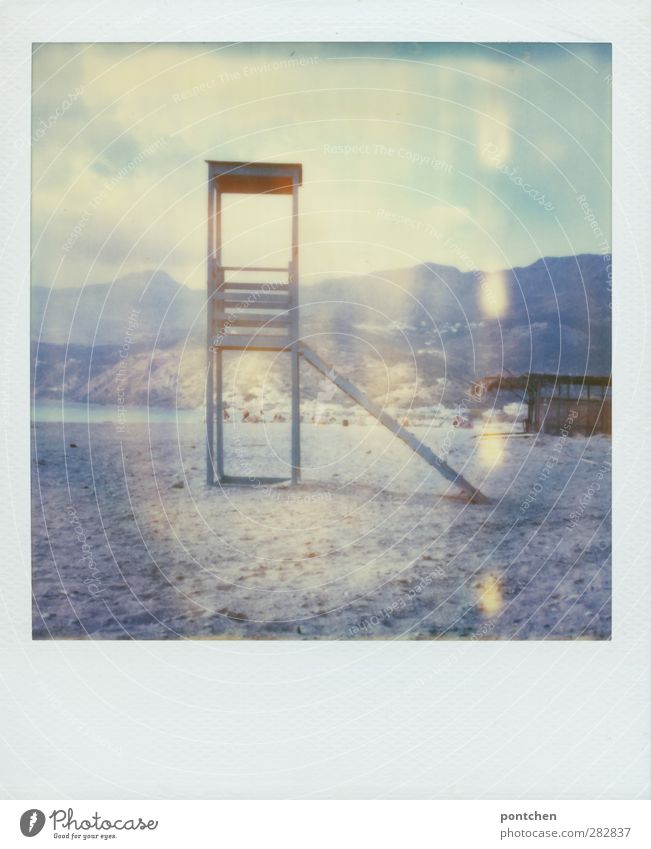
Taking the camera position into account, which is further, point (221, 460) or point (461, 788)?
point (221, 460)

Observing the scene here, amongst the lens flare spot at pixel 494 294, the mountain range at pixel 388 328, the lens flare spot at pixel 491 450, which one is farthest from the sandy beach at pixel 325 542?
the lens flare spot at pixel 494 294

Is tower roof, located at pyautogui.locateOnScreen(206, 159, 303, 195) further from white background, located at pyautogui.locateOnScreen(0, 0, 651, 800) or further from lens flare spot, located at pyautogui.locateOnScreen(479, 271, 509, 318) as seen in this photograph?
lens flare spot, located at pyautogui.locateOnScreen(479, 271, 509, 318)

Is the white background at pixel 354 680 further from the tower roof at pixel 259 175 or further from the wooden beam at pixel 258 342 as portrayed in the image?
the wooden beam at pixel 258 342

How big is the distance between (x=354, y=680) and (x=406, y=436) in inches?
23.2

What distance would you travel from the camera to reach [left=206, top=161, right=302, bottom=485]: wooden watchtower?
1.27m

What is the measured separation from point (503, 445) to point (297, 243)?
71 cm

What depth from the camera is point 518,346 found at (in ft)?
4.25

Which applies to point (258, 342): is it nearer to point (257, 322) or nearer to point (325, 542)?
point (257, 322)

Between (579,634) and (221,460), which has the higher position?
(221,460)

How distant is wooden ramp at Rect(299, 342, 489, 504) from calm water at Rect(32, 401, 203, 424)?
1.15ft

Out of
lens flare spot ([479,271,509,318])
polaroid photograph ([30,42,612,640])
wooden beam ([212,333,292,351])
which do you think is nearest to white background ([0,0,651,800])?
polaroid photograph ([30,42,612,640])
